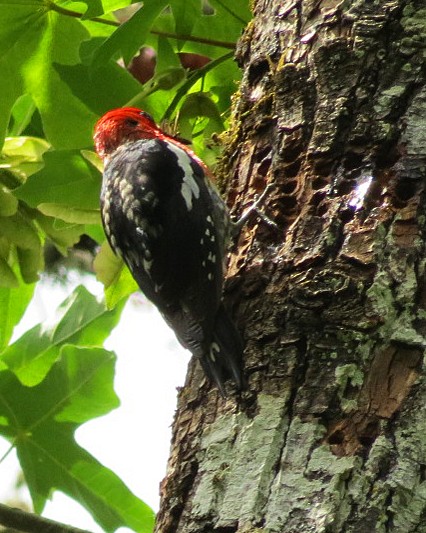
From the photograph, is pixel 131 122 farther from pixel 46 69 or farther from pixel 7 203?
pixel 7 203

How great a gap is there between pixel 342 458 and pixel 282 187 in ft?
2.75

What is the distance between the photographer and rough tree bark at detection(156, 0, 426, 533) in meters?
1.79

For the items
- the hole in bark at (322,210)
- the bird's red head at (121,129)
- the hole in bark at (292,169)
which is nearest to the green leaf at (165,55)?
the bird's red head at (121,129)

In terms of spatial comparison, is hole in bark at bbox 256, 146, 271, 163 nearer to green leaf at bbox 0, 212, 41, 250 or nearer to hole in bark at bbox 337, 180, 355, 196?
hole in bark at bbox 337, 180, 355, 196

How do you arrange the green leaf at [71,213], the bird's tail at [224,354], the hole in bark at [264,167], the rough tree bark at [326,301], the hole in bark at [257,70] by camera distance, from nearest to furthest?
the rough tree bark at [326,301], the bird's tail at [224,354], the hole in bark at [264,167], the hole in bark at [257,70], the green leaf at [71,213]

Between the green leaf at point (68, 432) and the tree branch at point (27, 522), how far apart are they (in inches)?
29.5

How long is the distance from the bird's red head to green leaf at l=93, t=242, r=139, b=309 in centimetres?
34

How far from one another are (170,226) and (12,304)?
2.84 feet

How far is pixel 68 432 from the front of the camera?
312cm

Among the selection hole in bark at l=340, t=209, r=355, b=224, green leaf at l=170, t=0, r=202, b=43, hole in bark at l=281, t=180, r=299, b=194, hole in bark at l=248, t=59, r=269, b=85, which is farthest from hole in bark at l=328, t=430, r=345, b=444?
green leaf at l=170, t=0, r=202, b=43

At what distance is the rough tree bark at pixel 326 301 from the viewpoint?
5.87ft

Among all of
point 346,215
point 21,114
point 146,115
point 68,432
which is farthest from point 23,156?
point 346,215

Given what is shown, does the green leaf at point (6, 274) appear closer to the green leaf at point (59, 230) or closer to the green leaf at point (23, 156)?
the green leaf at point (59, 230)

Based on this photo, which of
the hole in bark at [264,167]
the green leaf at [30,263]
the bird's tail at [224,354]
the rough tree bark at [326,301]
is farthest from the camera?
the green leaf at [30,263]
